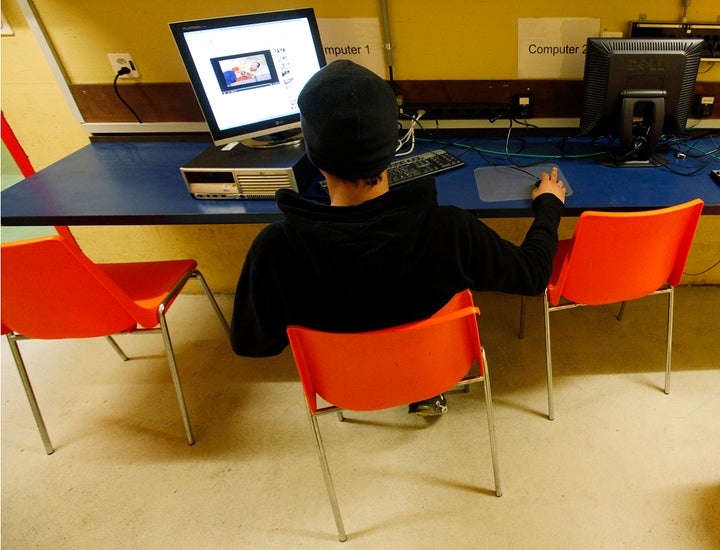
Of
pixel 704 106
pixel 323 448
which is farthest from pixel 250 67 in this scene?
pixel 704 106

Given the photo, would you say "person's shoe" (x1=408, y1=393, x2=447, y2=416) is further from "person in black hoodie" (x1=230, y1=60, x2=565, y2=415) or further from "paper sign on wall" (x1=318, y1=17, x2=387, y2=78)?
"paper sign on wall" (x1=318, y1=17, x2=387, y2=78)

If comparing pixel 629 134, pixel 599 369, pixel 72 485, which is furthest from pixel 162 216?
pixel 599 369

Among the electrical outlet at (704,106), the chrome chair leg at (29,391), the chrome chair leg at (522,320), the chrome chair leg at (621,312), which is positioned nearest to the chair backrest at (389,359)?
the chrome chair leg at (522,320)

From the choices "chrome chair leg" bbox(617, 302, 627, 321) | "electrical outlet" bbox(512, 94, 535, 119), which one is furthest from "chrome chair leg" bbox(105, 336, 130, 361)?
"chrome chair leg" bbox(617, 302, 627, 321)

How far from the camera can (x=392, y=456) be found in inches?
57.6

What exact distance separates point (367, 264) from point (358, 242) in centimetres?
5

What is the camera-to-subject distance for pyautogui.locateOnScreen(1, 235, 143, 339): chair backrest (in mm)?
1103

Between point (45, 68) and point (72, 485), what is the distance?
1.60 metres

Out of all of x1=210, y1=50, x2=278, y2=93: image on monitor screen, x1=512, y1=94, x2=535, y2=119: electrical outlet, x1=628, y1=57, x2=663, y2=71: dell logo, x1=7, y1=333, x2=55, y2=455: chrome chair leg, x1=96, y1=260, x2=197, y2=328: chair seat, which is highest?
x1=210, y1=50, x2=278, y2=93: image on monitor screen

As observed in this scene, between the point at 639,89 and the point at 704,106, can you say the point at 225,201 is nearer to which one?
the point at 639,89

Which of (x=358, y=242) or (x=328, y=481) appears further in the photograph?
(x=328, y=481)

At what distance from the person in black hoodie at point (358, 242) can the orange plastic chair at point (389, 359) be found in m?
0.05

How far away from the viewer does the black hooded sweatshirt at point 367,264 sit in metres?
0.80

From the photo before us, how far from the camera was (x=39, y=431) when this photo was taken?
1594mm
